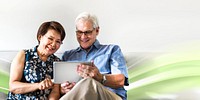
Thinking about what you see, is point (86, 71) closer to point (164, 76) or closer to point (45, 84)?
point (45, 84)

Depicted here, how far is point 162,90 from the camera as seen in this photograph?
7.83 feet

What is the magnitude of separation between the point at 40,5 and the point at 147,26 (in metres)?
0.83

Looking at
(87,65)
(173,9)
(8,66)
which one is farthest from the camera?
(173,9)

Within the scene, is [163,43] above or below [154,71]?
above

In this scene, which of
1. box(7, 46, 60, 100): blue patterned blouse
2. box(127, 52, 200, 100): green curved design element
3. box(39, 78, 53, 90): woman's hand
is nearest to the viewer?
box(39, 78, 53, 90): woman's hand

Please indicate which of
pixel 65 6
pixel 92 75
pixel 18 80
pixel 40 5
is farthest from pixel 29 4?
pixel 92 75

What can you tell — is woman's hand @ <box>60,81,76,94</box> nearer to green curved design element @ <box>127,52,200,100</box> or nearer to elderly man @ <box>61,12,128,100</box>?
elderly man @ <box>61,12,128,100</box>

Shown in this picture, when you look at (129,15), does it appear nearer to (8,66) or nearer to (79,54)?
(79,54)

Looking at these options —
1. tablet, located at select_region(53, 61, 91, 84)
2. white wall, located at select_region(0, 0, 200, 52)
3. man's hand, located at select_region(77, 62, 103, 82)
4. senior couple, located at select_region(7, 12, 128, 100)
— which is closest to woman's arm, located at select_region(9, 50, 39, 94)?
senior couple, located at select_region(7, 12, 128, 100)

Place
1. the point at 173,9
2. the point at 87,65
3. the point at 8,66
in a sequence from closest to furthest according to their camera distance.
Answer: the point at 87,65 < the point at 8,66 < the point at 173,9

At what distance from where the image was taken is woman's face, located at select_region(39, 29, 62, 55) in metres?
2.05

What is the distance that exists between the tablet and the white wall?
47cm

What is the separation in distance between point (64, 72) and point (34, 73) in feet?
0.69

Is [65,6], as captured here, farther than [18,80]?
Yes
